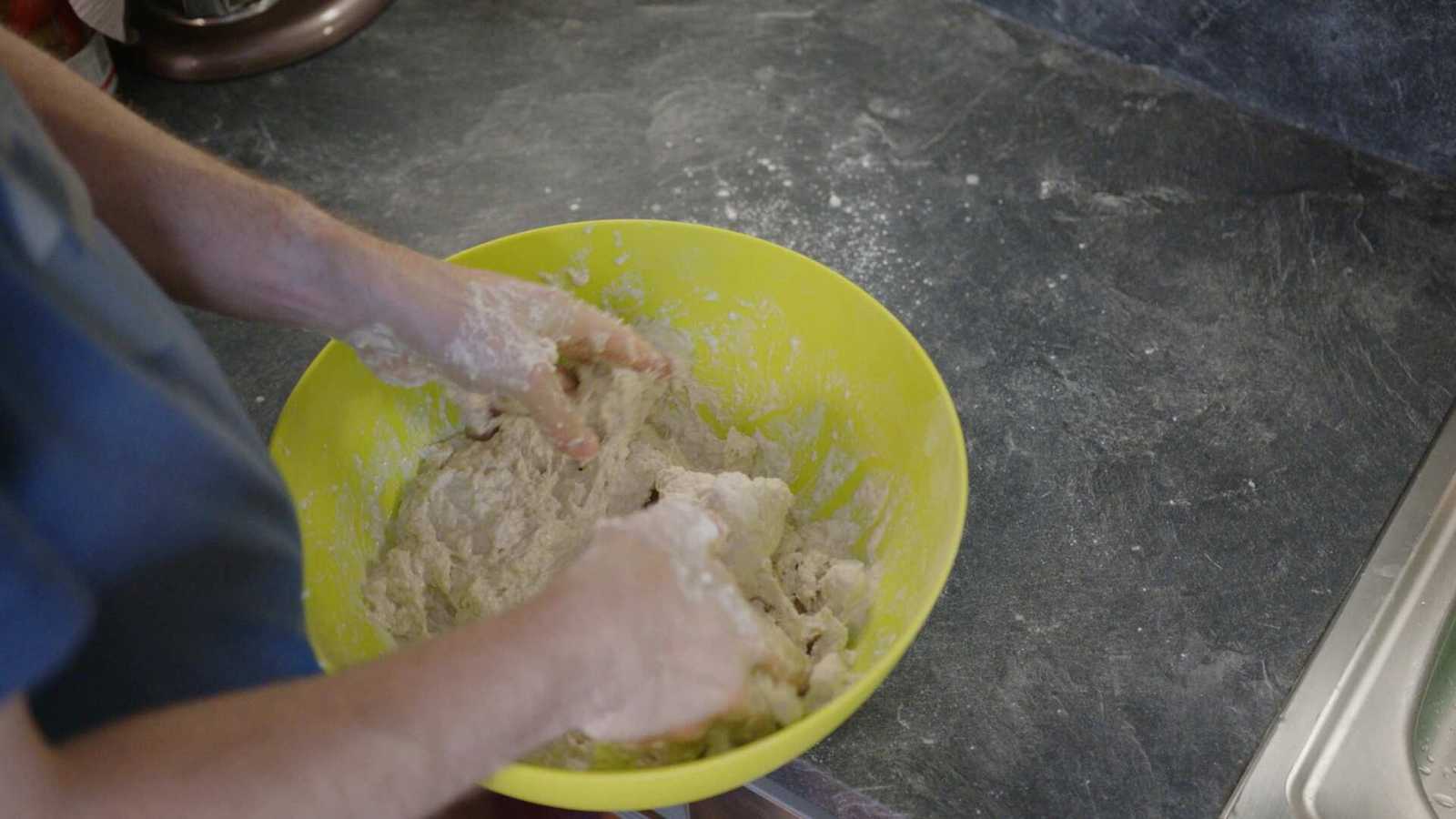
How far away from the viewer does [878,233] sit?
133cm

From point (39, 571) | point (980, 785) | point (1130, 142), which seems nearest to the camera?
point (39, 571)

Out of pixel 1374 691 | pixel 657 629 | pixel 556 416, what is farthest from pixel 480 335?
pixel 1374 691

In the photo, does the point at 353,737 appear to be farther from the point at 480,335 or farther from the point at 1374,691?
the point at 1374,691

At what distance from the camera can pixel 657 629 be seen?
27.0 inches

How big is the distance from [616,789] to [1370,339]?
974 millimetres

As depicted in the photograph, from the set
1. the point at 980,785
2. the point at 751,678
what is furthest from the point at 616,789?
the point at 980,785

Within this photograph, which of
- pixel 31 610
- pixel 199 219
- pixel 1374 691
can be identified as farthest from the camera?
pixel 1374 691

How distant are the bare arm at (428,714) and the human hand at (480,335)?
0.26 metres

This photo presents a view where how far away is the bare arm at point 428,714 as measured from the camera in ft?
1.81

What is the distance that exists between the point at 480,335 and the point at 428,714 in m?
0.39

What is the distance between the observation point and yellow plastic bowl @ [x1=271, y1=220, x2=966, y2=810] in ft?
2.85

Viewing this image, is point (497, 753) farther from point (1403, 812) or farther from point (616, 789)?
point (1403, 812)

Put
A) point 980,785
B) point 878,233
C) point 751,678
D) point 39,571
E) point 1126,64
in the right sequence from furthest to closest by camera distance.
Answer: point 1126,64
point 878,233
point 980,785
point 751,678
point 39,571

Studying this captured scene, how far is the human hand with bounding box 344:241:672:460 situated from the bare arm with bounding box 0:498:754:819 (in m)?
0.26
